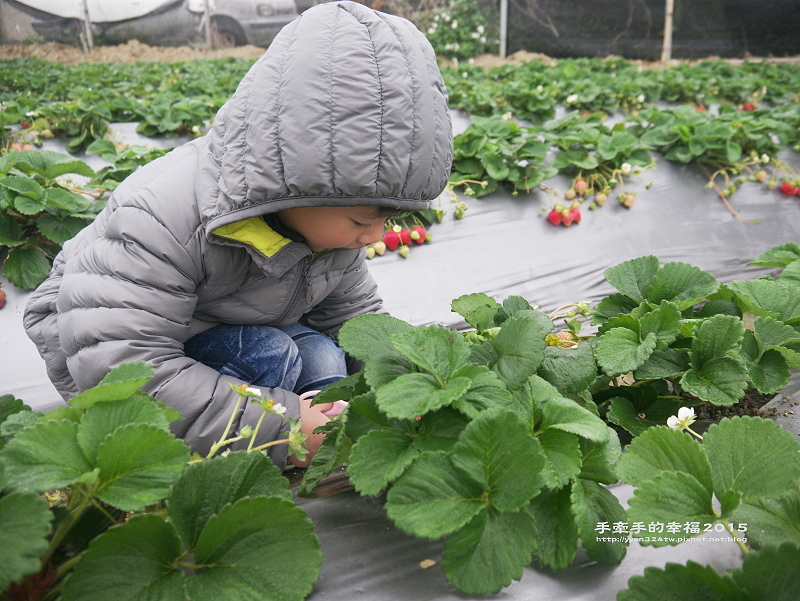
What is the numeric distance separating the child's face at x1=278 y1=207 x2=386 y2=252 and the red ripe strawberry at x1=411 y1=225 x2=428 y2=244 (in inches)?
43.7

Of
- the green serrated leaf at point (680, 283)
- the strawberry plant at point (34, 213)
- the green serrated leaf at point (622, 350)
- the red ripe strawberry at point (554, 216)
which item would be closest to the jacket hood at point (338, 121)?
the green serrated leaf at point (622, 350)

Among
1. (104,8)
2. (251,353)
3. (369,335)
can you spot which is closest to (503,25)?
(104,8)

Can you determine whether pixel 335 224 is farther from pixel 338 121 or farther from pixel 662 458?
pixel 662 458

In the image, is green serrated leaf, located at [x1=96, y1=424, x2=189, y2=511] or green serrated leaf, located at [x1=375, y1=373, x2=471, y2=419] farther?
green serrated leaf, located at [x1=375, y1=373, x2=471, y2=419]

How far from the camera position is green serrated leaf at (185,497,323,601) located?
632 mm

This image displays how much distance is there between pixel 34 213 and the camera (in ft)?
5.94

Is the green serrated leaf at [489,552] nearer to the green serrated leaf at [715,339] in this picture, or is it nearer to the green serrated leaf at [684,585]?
the green serrated leaf at [684,585]

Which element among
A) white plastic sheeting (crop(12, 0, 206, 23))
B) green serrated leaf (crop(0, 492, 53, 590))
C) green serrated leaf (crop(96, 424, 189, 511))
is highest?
green serrated leaf (crop(0, 492, 53, 590))

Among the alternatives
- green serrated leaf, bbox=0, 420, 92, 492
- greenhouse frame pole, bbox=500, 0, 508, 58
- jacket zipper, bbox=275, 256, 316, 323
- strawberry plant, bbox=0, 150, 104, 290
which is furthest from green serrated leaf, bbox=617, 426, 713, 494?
greenhouse frame pole, bbox=500, 0, 508, 58

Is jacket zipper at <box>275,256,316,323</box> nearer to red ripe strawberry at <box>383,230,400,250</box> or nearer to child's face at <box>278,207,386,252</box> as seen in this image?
child's face at <box>278,207,386,252</box>

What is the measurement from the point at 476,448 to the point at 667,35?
10.2 m

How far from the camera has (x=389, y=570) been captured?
32.0 inches

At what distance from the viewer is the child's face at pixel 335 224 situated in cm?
111

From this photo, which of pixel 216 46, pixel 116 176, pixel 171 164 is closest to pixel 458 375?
pixel 171 164
